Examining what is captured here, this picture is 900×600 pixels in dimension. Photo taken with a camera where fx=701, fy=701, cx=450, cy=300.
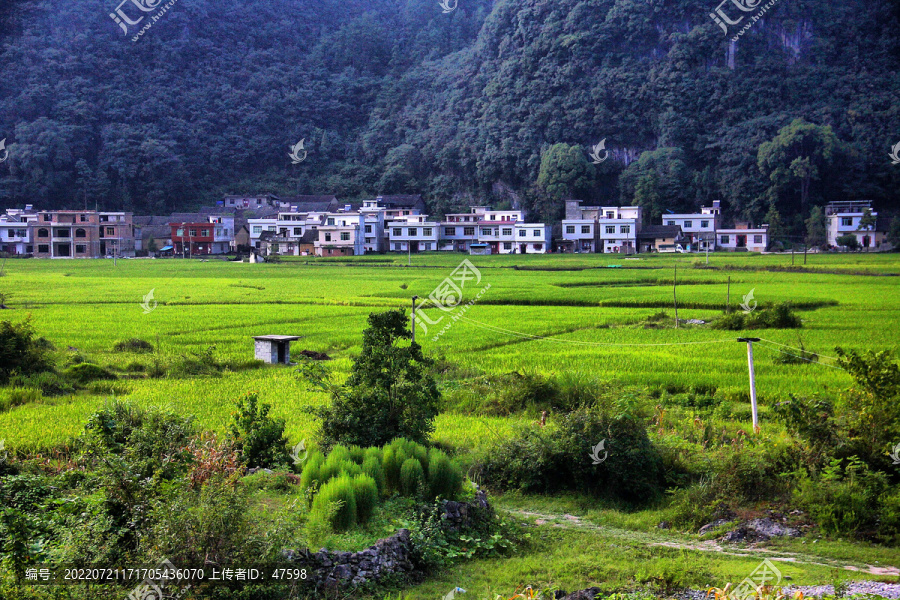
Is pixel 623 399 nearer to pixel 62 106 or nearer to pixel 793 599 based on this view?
pixel 793 599

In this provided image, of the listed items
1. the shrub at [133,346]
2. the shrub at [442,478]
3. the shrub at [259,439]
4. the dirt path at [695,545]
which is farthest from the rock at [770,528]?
the shrub at [133,346]

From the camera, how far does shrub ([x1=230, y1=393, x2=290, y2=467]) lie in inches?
380

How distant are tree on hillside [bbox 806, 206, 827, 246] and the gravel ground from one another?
69757 millimetres

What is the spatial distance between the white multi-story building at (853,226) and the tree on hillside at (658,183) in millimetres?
15903

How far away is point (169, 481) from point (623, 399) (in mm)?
6274

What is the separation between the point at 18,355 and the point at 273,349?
548cm

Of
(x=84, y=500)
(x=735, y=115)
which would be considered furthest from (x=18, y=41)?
(x=84, y=500)

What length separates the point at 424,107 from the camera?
350ft

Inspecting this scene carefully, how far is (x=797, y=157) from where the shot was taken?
244 ft

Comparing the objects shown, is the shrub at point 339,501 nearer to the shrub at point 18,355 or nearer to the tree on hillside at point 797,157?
the shrub at point 18,355

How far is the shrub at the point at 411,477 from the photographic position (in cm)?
815

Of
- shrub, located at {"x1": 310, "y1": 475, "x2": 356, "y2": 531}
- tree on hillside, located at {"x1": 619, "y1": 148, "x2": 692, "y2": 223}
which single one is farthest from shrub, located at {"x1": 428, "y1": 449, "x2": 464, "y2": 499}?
tree on hillside, located at {"x1": 619, "y1": 148, "x2": 692, "y2": 223}

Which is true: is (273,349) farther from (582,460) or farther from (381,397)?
(582,460)

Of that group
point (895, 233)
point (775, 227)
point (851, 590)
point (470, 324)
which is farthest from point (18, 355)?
point (775, 227)
